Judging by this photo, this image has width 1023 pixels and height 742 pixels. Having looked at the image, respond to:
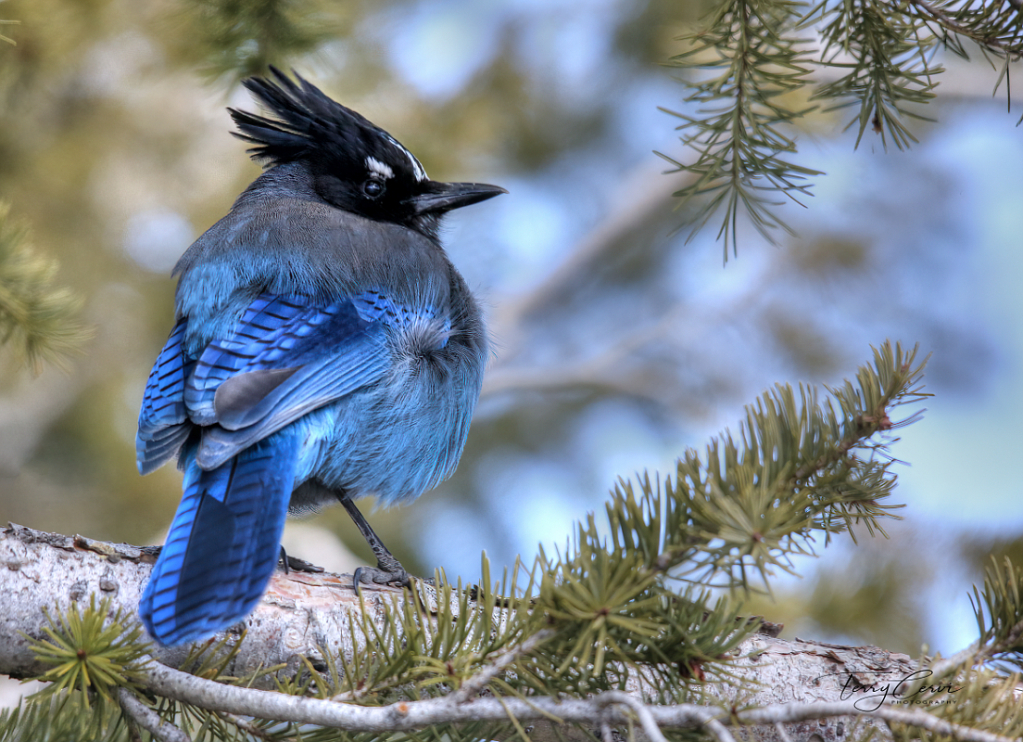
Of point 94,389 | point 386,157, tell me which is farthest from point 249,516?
point 94,389

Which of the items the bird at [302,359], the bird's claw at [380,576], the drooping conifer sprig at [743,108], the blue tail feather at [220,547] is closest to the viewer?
the blue tail feather at [220,547]

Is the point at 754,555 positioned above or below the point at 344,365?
below

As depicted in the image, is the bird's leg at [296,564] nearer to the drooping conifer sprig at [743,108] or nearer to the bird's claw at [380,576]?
the bird's claw at [380,576]

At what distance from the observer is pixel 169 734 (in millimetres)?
1293

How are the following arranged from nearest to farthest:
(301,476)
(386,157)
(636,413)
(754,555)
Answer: (754,555), (301,476), (386,157), (636,413)

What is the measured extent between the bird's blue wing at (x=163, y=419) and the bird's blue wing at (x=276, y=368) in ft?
0.15

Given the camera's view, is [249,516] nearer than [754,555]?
No

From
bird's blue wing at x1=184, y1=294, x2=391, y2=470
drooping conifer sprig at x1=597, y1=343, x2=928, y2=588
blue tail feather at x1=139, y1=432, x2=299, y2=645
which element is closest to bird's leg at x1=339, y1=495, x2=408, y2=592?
blue tail feather at x1=139, y1=432, x2=299, y2=645

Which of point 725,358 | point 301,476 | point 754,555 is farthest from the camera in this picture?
point 725,358

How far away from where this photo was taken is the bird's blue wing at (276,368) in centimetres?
184

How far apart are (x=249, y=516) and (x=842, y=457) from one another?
3.49 feet

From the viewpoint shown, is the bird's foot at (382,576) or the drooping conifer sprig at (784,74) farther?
the bird's foot at (382,576)

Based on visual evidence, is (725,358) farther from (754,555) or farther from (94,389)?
(754,555)

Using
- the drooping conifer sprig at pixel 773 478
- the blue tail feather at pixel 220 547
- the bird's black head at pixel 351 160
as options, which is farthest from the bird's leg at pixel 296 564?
the bird's black head at pixel 351 160
